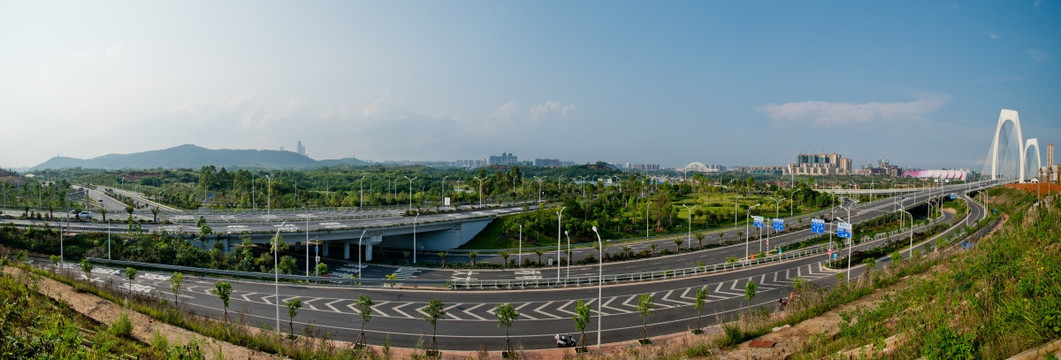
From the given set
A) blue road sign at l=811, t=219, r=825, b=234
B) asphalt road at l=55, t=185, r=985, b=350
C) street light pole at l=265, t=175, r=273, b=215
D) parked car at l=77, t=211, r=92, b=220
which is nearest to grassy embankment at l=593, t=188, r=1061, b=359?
asphalt road at l=55, t=185, r=985, b=350

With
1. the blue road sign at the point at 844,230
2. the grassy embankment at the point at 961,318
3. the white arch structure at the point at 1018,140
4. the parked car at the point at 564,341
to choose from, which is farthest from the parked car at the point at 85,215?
the white arch structure at the point at 1018,140

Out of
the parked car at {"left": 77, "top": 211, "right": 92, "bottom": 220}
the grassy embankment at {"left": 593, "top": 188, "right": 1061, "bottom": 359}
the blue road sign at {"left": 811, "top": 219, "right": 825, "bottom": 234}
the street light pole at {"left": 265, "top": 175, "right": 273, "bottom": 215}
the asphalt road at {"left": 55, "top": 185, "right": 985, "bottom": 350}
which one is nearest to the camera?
the grassy embankment at {"left": 593, "top": 188, "right": 1061, "bottom": 359}

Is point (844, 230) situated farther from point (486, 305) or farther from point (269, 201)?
point (269, 201)

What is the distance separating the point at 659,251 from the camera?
43562 mm

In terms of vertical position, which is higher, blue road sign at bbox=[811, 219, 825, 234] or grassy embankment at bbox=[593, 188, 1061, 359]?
grassy embankment at bbox=[593, 188, 1061, 359]

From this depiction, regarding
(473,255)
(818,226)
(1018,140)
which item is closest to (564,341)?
(473,255)

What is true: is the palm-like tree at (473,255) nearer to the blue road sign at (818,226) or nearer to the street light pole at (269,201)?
the street light pole at (269,201)

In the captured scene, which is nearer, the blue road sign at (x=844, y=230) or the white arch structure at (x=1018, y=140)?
the blue road sign at (x=844, y=230)

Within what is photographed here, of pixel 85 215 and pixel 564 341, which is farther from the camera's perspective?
pixel 85 215

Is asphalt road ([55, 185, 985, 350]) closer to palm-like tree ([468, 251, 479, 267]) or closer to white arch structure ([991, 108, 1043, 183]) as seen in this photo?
palm-like tree ([468, 251, 479, 267])

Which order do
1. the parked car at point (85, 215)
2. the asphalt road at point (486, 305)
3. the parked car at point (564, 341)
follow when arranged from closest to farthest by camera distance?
the parked car at point (564, 341)
the asphalt road at point (486, 305)
the parked car at point (85, 215)

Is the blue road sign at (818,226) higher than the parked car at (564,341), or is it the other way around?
the blue road sign at (818,226)

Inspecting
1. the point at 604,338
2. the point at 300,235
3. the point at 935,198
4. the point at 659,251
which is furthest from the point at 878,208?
the point at 300,235

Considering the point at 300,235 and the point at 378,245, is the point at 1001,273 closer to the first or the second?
the point at 300,235
